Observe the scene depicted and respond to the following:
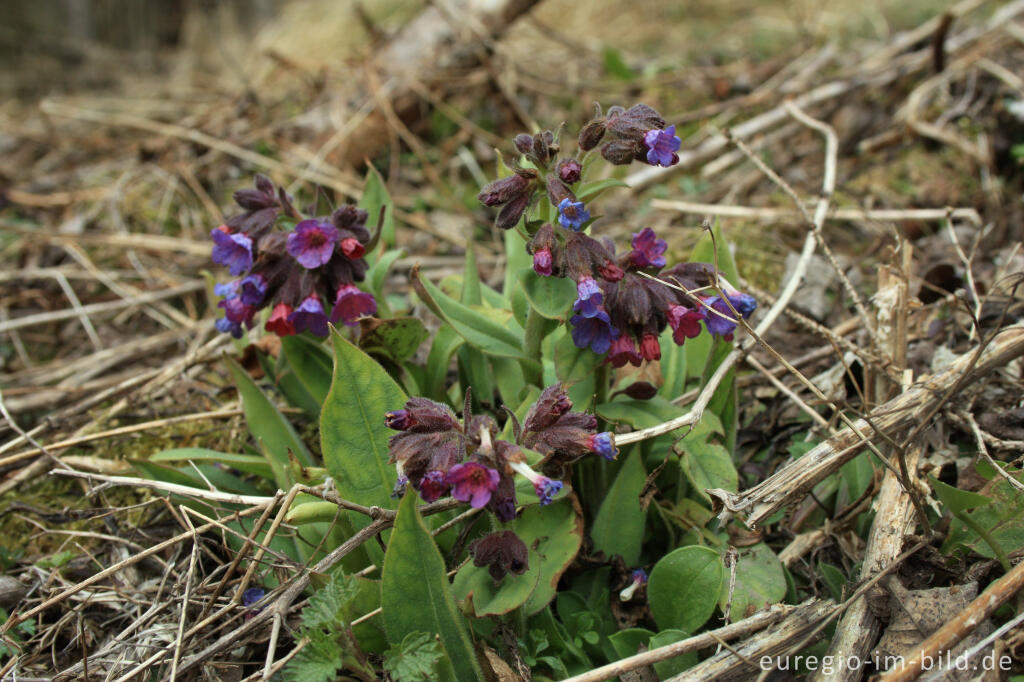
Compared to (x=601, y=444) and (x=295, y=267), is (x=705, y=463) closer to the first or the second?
(x=601, y=444)

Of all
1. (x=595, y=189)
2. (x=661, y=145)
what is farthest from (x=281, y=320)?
(x=661, y=145)

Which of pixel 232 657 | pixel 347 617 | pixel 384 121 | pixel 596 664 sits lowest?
pixel 596 664

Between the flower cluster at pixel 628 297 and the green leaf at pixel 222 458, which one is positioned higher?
the flower cluster at pixel 628 297

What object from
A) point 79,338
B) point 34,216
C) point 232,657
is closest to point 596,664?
point 232,657

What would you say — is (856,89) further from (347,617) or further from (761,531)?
(347,617)

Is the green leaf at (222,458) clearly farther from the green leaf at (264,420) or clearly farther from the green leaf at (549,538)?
the green leaf at (549,538)

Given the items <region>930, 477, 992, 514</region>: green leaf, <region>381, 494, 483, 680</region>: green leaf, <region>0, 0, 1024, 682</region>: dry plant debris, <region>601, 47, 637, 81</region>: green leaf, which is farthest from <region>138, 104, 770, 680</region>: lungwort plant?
<region>601, 47, 637, 81</region>: green leaf

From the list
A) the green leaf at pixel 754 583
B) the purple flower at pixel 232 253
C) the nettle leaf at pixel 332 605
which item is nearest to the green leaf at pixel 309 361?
the purple flower at pixel 232 253

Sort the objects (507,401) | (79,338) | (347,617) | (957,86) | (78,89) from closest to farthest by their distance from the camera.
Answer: (347,617), (507,401), (79,338), (957,86), (78,89)
